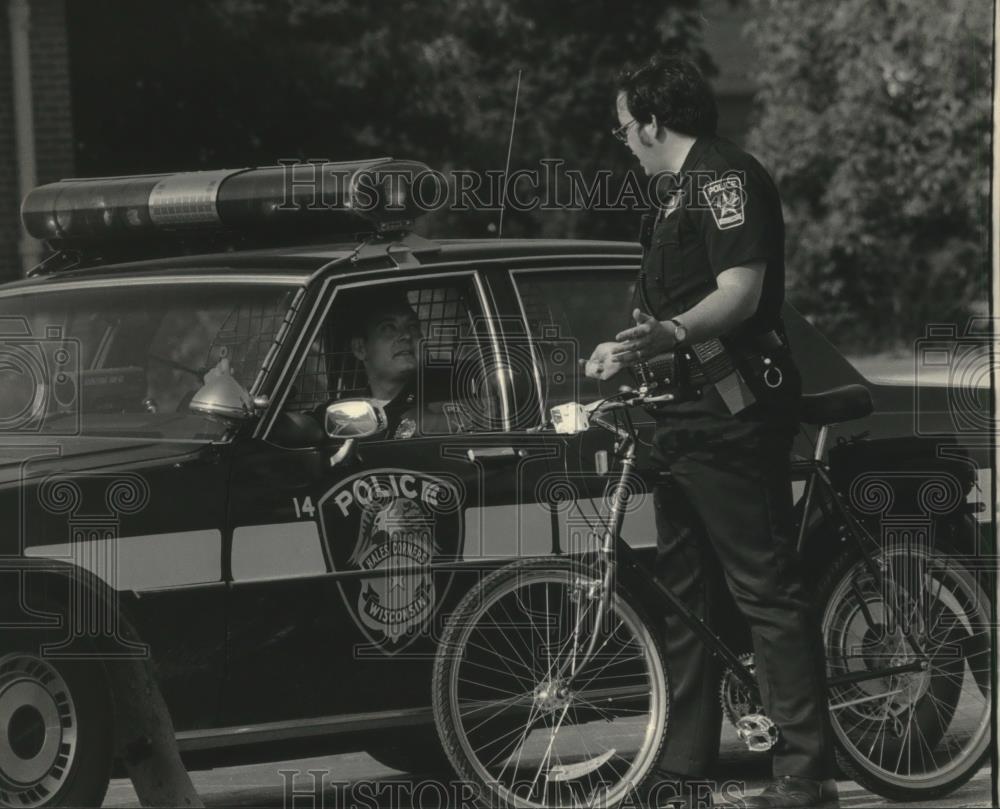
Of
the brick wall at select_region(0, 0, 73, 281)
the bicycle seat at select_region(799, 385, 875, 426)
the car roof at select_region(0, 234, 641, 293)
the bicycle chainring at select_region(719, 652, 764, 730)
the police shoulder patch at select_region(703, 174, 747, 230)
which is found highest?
the brick wall at select_region(0, 0, 73, 281)

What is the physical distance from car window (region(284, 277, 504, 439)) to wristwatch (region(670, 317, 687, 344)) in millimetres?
907

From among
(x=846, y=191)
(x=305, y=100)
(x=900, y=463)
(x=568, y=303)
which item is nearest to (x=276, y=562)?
(x=568, y=303)

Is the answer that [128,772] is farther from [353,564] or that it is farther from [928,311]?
[928,311]

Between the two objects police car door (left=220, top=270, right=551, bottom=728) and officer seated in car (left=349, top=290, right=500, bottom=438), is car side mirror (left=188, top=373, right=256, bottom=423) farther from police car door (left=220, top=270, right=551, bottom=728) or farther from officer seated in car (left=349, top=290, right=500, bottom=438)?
officer seated in car (left=349, top=290, right=500, bottom=438)

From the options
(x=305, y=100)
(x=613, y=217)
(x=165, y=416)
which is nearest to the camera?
(x=165, y=416)

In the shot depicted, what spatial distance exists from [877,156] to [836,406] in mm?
21740

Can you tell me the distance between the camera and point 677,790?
4938 millimetres

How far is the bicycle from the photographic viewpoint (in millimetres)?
4863

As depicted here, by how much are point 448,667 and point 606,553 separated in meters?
0.51

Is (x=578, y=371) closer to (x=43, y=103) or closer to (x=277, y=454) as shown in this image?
(x=277, y=454)

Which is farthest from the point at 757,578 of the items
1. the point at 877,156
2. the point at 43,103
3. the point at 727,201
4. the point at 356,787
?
the point at 877,156

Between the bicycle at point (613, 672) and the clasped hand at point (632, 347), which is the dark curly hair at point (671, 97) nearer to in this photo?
the clasped hand at point (632, 347)

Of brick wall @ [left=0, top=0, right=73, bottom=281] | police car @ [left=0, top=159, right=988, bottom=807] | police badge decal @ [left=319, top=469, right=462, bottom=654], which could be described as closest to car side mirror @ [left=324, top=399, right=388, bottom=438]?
police car @ [left=0, top=159, right=988, bottom=807]

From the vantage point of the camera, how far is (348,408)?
4934 millimetres
